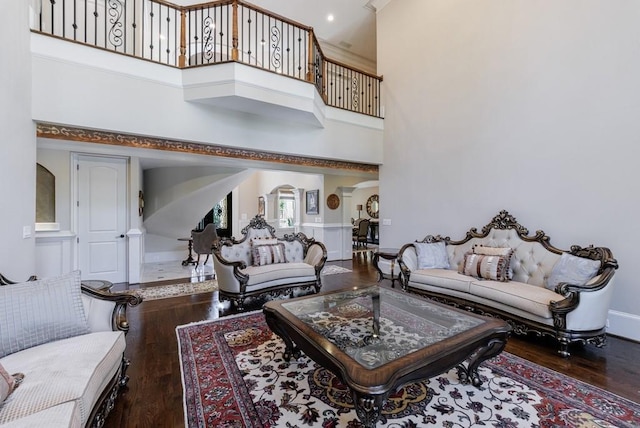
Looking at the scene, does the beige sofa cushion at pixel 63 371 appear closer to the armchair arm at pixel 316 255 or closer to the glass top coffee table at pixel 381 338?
the glass top coffee table at pixel 381 338

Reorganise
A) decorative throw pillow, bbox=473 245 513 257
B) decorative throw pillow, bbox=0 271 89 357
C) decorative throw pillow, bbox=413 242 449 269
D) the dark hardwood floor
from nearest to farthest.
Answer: decorative throw pillow, bbox=0 271 89 357 → the dark hardwood floor → decorative throw pillow, bbox=473 245 513 257 → decorative throw pillow, bbox=413 242 449 269

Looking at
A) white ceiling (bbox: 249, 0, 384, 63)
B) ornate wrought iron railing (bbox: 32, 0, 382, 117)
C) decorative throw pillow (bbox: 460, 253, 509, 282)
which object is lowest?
decorative throw pillow (bbox: 460, 253, 509, 282)

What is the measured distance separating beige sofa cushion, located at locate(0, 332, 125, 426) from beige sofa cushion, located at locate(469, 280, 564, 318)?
346 centimetres

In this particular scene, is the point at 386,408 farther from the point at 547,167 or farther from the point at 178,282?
the point at 178,282

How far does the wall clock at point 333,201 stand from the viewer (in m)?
7.91

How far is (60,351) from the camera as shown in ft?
5.23

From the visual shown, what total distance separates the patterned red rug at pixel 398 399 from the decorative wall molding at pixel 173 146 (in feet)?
9.28

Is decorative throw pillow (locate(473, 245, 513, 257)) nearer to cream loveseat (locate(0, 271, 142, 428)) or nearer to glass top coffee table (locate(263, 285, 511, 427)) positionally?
glass top coffee table (locate(263, 285, 511, 427))

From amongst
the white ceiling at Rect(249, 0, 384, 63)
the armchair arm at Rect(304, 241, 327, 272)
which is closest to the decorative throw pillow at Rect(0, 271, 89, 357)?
the armchair arm at Rect(304, 241, 327, 272)

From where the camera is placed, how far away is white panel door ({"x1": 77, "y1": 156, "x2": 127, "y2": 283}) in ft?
15.8

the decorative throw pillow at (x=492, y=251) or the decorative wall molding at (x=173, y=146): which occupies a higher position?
the decorative wall molding at (x=173, y=146)

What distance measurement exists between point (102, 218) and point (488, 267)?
6128 millimetres

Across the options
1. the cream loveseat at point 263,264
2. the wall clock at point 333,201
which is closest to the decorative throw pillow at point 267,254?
the cream loveseat at point 263,264

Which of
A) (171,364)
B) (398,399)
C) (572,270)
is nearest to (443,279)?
(572,270)
